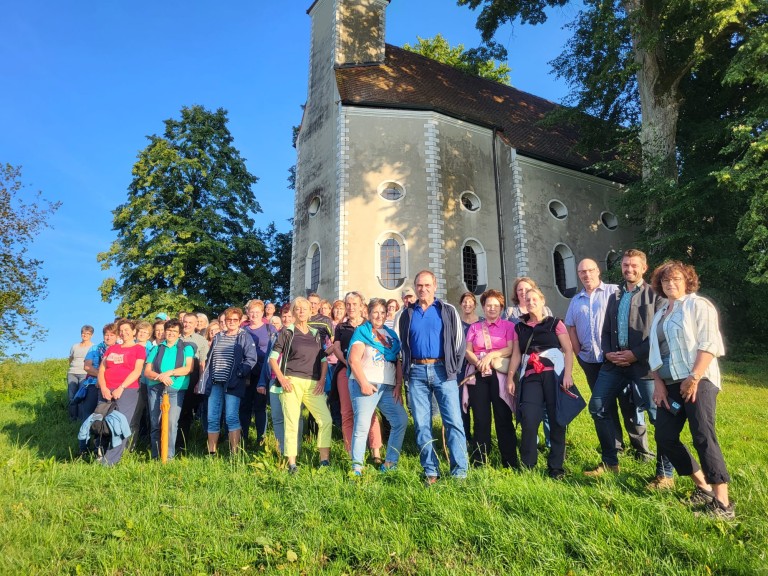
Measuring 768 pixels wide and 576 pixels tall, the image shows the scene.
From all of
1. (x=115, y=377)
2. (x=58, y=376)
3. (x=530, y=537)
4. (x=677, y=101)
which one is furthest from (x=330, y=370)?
(x=677, y=101)

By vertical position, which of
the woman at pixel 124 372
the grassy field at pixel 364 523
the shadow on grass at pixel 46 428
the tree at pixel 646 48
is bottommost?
the grassy field at pixel 364 523

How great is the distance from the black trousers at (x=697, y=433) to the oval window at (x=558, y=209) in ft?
62.6

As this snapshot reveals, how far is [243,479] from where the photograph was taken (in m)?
4.58

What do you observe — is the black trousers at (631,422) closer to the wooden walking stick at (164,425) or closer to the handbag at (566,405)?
the handbag at (566,405)

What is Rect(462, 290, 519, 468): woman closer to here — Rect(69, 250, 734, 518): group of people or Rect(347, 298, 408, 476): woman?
Rect(69, 250, 734, 518): group of people

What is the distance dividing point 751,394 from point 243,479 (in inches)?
374

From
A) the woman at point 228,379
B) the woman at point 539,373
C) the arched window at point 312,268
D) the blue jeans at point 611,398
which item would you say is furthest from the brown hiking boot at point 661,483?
the arched window at point 312,268

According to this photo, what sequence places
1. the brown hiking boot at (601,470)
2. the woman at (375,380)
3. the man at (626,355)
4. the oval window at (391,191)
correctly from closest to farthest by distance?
the brown hiking boot at (601,470), the man at (626,355), the woman at (375,380), the oval window at (391,191)

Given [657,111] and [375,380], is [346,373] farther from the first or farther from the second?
[657,111]

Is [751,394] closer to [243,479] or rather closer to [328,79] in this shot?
[243,479]

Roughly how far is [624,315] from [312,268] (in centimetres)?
1629

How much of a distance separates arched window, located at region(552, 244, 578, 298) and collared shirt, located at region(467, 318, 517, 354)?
17032 mm

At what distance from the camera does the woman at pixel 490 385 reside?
492 cm

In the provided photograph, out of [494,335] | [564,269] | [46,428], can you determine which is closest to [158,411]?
[46,428]
